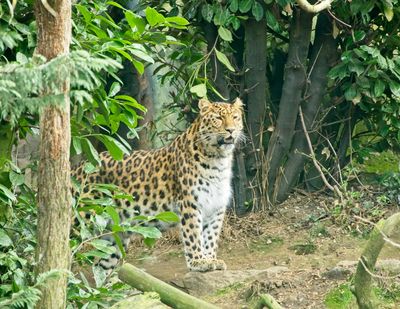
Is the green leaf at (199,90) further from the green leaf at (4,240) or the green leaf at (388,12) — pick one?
the green leaf at (4,240)

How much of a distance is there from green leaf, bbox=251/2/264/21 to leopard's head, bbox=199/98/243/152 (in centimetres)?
90

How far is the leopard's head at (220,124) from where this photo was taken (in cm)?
1054

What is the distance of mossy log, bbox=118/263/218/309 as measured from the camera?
242 inches

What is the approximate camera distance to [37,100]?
144 inches

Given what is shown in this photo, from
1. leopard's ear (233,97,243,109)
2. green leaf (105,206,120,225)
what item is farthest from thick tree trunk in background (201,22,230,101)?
green leaf (105,206,120,225)

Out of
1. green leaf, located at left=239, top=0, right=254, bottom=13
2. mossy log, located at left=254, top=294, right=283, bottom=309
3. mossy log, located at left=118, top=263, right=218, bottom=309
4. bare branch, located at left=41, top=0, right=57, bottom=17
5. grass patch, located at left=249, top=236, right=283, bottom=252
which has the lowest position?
grass patch, located at left=249, top=236, right=283, bottom=252

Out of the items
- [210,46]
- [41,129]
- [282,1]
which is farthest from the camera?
[210,46]

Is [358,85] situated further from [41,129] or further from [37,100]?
[37,100]

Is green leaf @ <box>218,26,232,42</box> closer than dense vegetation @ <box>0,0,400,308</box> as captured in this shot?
Yes

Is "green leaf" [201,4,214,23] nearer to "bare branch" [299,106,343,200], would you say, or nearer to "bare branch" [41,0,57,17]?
"bare branch" [299,106,343,200]

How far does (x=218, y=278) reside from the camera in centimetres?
952

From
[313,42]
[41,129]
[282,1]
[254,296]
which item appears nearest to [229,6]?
[282,1]

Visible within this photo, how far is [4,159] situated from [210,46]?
5.52 metres

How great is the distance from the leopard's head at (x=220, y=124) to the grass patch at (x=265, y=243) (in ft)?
3.41
